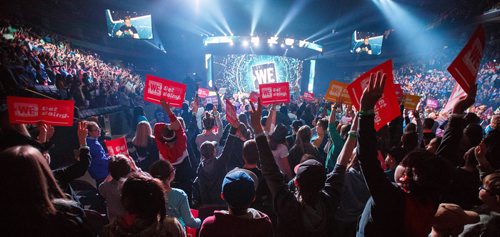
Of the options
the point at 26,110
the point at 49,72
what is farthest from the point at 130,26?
the point at 26,110

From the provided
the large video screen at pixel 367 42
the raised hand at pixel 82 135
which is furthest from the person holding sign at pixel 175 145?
the large video screen at pixel 367 42

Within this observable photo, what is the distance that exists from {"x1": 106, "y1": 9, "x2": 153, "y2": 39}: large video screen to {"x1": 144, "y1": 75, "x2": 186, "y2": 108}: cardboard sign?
18.0 meters

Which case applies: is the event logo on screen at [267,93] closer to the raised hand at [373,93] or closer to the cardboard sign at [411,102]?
the cardboard sign at [411,102]

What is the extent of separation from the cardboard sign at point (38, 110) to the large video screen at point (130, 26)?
62.2 feet

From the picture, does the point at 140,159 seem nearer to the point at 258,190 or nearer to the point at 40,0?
the point at 258,190

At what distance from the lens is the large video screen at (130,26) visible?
2092 centimetres

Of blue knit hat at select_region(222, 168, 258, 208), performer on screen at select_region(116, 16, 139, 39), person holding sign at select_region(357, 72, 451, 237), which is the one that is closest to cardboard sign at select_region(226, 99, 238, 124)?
blue knit hat at select_region(222, 168, 258, 208)

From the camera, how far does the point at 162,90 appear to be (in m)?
4.72

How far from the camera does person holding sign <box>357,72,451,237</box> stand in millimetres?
1631

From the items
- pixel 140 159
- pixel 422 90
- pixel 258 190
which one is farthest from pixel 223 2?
pixel 258 190

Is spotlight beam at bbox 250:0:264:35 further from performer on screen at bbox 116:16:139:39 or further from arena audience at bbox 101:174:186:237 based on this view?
A: arena audience at bbox 101:174:186:237

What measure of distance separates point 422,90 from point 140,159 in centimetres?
2326

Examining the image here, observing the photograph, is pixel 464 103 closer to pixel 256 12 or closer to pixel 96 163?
pixel 96 163

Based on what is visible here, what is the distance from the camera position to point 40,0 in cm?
1678
